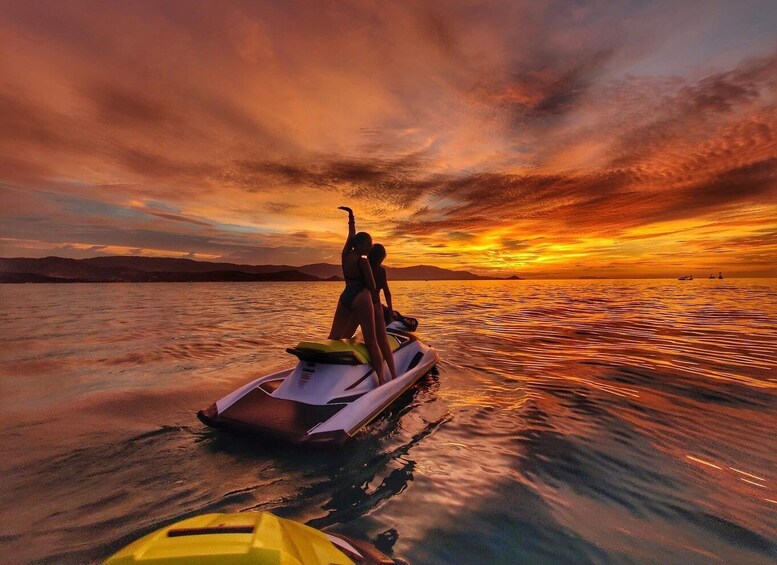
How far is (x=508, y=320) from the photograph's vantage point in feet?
68.0

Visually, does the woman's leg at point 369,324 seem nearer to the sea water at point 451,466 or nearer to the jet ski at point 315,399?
the jet ski at point 315,399

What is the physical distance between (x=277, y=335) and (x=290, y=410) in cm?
1076

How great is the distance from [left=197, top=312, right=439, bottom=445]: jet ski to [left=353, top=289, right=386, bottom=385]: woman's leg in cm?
10

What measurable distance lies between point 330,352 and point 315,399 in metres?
0.69

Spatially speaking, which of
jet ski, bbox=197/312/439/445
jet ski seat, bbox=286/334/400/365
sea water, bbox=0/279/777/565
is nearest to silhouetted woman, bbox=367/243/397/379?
jet ski, bbox=197/312/439/445

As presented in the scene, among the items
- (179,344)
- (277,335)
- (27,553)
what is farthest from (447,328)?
(27,553)

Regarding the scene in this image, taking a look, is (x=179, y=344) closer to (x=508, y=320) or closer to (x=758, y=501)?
(x=758, y=501)

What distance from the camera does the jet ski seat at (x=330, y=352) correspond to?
17.7 ft

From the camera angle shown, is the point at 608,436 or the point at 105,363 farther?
the point at 105,363

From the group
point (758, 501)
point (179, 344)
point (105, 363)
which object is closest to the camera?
point (758, 501)

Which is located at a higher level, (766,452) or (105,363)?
(766,452)

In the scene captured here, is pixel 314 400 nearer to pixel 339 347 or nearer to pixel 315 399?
pixel 315 399

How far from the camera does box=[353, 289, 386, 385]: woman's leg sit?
6.04 m

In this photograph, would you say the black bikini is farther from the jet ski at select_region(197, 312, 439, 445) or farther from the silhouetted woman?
the jet ski at select_region(197, 312, 439, 445)
